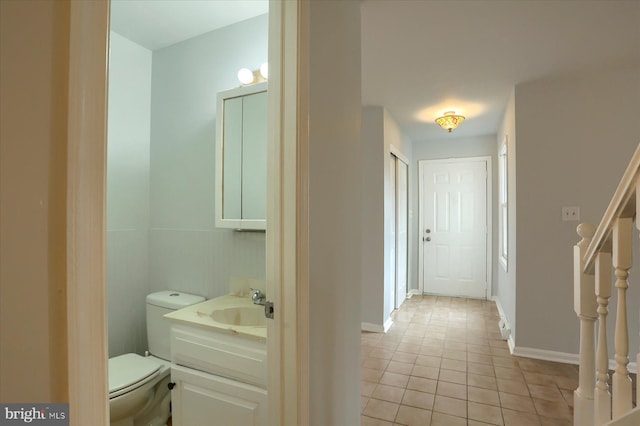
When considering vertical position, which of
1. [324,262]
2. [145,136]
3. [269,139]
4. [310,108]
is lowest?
[324,262]

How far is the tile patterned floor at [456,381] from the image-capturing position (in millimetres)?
2020

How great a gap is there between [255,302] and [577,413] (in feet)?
5.00

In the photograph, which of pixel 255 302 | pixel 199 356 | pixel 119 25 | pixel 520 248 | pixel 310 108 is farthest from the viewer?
pixel 520 248

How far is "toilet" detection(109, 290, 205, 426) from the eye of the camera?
1623 mm

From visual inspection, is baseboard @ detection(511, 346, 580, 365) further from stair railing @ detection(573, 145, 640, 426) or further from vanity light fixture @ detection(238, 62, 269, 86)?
vanity light fixture @ detection(238, 62, 269, 86)

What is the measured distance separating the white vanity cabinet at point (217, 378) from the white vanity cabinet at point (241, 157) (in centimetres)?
64

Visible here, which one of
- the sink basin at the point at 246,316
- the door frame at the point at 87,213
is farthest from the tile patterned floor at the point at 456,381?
the door frame at the point at 87,213

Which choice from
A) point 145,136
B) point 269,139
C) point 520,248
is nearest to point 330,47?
point 269,139

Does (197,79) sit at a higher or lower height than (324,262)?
higher

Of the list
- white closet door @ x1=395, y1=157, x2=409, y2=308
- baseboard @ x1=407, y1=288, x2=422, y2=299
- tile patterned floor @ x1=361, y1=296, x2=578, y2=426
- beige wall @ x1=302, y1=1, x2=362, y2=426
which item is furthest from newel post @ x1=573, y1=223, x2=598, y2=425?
baseboard @ x1=407, y1=288, x2=422, y2=299

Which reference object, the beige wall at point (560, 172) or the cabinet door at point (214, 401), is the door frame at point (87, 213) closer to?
the cabinet door at point (214, 401)

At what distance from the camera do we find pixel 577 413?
4.54 feet

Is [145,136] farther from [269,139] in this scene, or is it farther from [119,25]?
[269,139]

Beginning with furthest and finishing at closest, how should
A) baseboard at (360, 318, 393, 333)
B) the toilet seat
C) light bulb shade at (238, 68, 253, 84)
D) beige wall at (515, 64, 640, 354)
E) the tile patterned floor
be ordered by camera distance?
1. baseboard at (360, 318, 393, 333)
2. beige wall at (515, 64, 640, 354)
3. the tile patterned floor
4. light bulb shade at (238, 68, 253, 84)
5. the toilet seat
